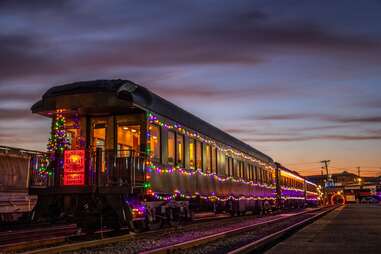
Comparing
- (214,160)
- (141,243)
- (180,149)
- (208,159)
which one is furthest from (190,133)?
(141,243)

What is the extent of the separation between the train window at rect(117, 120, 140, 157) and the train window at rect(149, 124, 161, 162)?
1.20 ft

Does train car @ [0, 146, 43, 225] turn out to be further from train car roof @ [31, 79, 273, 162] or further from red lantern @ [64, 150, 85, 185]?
red lantern @ [64, 150, 85, 185]

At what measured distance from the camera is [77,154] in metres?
10.8

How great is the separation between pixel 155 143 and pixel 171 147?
1.09m

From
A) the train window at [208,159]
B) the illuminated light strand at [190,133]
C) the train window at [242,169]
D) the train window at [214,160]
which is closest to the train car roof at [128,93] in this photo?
the illuminated light strand at [190,133]

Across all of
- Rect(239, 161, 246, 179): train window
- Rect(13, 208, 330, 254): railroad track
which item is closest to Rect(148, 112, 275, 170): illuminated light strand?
Rect(239, 161, 246, 179): train window

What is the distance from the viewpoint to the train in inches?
424

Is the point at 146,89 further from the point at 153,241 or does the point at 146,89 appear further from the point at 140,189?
the point at 153,241

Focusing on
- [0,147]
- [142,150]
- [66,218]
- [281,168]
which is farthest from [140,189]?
[281,168]

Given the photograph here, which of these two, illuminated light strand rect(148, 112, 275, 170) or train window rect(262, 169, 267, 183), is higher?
illuminated light strand rect(148, 112, 275, 170)

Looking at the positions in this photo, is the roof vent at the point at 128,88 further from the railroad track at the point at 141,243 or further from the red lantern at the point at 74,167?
the railroad track at the point at 141,243

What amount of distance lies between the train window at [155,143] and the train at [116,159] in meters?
0.03

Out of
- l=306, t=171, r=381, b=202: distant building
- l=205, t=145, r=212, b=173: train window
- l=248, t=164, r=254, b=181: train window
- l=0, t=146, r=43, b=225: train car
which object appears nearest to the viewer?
l=205, t=145, r=212, b=173: train window

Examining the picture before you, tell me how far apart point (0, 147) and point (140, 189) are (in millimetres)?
8974
